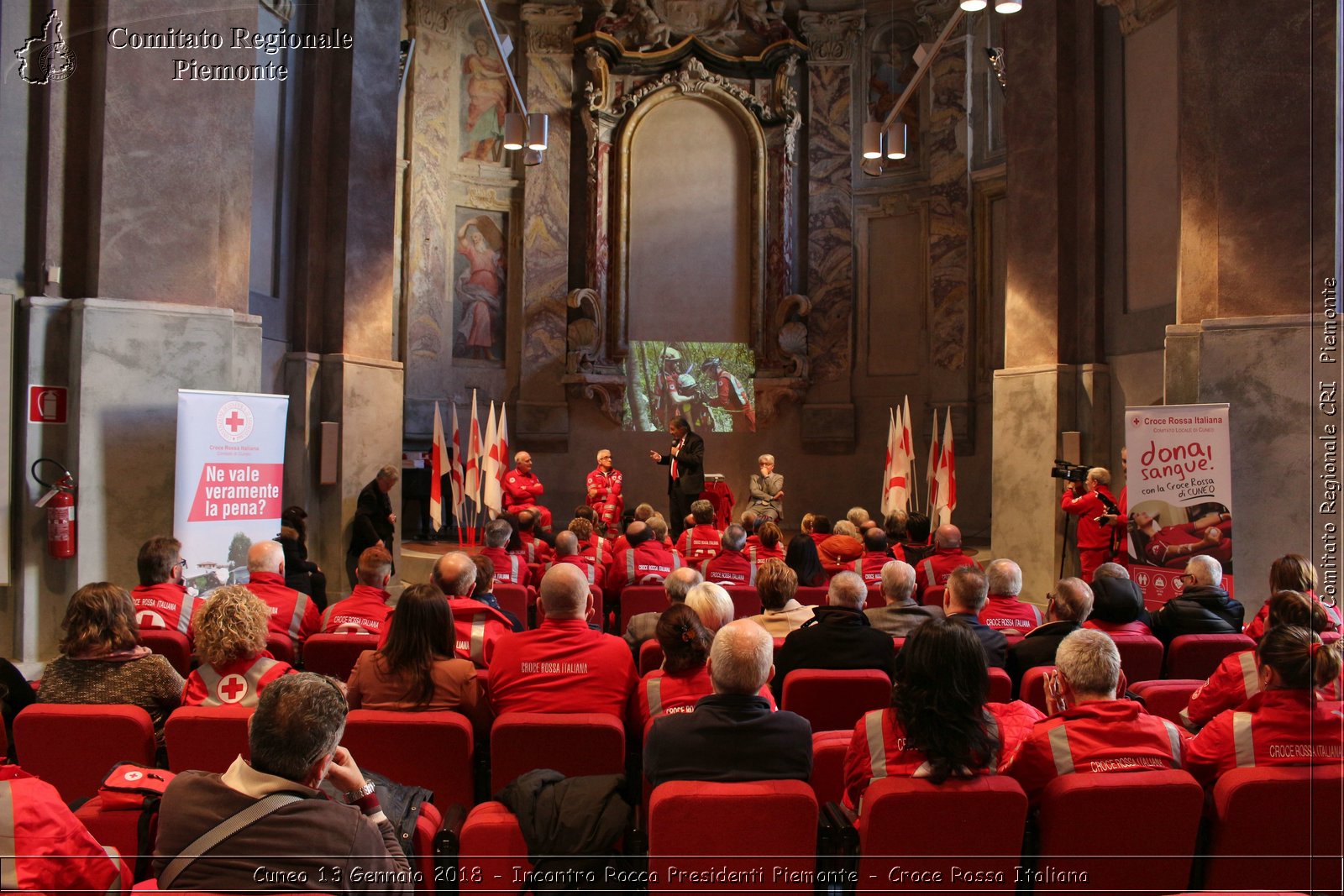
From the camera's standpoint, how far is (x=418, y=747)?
3.06 meters

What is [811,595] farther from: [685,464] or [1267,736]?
[685,464]

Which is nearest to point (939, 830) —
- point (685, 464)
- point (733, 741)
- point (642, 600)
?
point (733, 741)

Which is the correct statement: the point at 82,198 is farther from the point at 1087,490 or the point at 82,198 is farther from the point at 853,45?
the point at 853,45

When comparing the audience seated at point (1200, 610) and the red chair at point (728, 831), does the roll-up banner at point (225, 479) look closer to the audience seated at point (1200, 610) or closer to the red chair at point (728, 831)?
the red chair at point (728, 831)

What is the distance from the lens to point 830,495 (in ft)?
49.8

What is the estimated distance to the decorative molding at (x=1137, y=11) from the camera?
942cm

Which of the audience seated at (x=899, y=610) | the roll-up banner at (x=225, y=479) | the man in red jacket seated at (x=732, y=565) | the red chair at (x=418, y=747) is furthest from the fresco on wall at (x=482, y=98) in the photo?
the red chair at (x=418, y=747)

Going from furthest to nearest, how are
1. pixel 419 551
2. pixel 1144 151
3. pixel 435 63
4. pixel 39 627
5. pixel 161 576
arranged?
pixel 435 63 → pixel 419 551 → pixel 1144 151 → pixel 39 627 → pixel 161 576

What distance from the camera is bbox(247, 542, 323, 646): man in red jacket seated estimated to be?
480 centimetres

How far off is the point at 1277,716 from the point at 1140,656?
1.67m

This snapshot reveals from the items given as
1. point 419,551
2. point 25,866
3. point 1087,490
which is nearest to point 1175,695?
point 25,866

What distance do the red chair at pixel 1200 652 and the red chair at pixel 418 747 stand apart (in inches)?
125

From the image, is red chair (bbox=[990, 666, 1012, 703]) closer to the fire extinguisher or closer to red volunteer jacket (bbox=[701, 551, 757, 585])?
red volunteer jacket (bbox=[701, 551, 757, 585])

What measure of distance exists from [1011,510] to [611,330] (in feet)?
22.6
